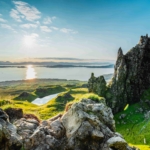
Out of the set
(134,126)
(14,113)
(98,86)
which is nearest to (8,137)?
(14,113)

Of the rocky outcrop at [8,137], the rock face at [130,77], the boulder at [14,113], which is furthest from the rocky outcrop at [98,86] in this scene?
the rocky outcrop at [8,137]

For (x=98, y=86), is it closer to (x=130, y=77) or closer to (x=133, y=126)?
(x=130, y=77)

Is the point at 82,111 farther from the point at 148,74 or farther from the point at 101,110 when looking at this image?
the point at 148,74

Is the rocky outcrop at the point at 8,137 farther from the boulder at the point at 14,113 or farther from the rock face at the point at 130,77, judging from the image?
the rock face at the point at 130,77

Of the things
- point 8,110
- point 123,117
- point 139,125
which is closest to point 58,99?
point 123,117

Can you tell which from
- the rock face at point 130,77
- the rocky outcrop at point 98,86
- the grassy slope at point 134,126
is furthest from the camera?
the rocky outcrop at point 98,86

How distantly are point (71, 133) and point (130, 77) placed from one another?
266ft

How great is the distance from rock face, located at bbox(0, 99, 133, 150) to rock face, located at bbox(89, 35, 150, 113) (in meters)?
70.9

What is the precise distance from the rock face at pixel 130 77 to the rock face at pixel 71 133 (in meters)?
70.9

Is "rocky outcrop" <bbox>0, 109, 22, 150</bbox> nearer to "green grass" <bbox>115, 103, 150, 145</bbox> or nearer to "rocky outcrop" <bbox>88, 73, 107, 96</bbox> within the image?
"green grass" <bbox>115, 103, 150, 145</bbox>

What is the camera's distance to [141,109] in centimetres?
9394

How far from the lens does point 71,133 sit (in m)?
28.4

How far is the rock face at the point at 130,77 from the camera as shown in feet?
333

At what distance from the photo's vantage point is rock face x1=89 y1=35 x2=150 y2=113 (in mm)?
101375
